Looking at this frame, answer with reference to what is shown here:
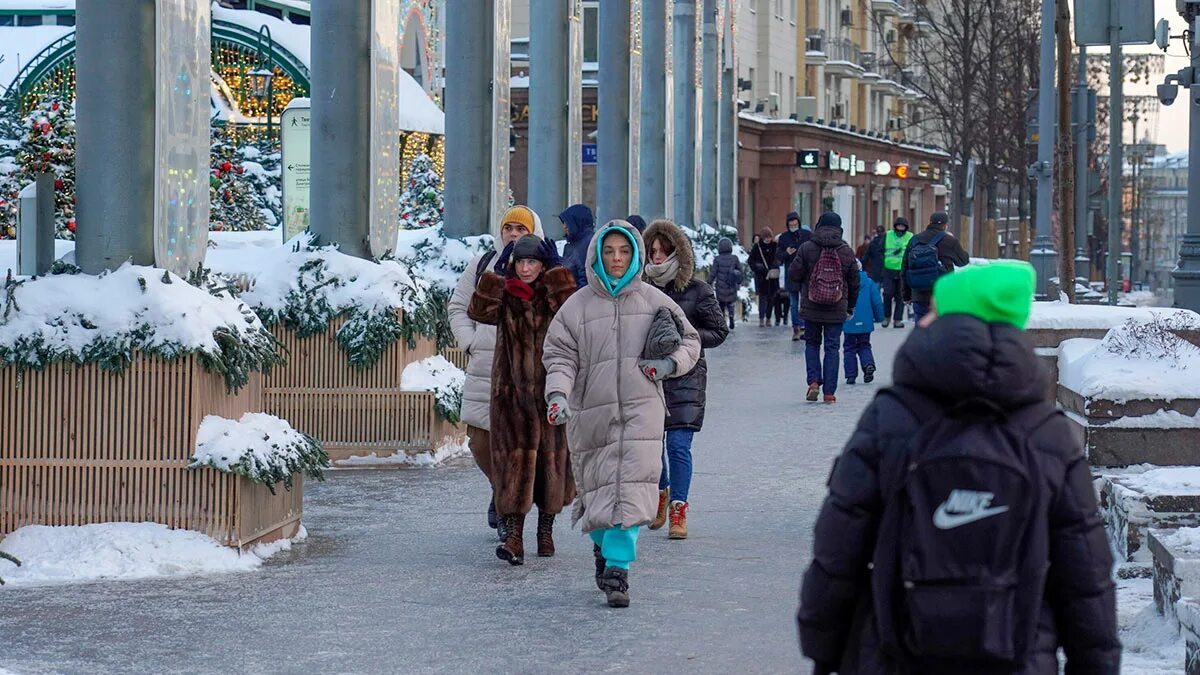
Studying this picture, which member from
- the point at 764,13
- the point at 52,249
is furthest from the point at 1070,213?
the point at 764,13

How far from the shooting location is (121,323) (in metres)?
9.45

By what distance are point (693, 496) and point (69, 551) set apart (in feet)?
12.9

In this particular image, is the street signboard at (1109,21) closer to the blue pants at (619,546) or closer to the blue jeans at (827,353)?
the blue jeans at (827,353)

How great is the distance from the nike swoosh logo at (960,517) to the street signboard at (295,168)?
40.9ft

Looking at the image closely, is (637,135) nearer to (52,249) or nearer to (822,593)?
(52,249)

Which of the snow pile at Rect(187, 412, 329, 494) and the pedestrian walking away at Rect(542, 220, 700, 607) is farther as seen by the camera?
the snow pile at Rect(187, 412, 329, 494)

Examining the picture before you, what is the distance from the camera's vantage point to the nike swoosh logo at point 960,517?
13.2 feet

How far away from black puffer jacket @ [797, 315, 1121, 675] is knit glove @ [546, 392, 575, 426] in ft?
14.0

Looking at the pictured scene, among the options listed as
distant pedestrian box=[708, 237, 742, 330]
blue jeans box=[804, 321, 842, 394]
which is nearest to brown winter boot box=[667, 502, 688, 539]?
blue jeans box=[804, 321, 842, 394]

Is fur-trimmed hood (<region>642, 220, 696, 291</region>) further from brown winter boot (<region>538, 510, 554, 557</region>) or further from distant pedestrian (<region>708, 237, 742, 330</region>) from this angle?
distant pedestrian (<region>708, 237, 742, 330</region>)

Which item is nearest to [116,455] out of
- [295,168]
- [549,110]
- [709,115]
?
[295,168]

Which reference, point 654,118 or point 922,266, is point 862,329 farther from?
point 654,118

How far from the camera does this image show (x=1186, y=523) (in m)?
8.32

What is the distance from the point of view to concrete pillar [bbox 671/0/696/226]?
121 ft
